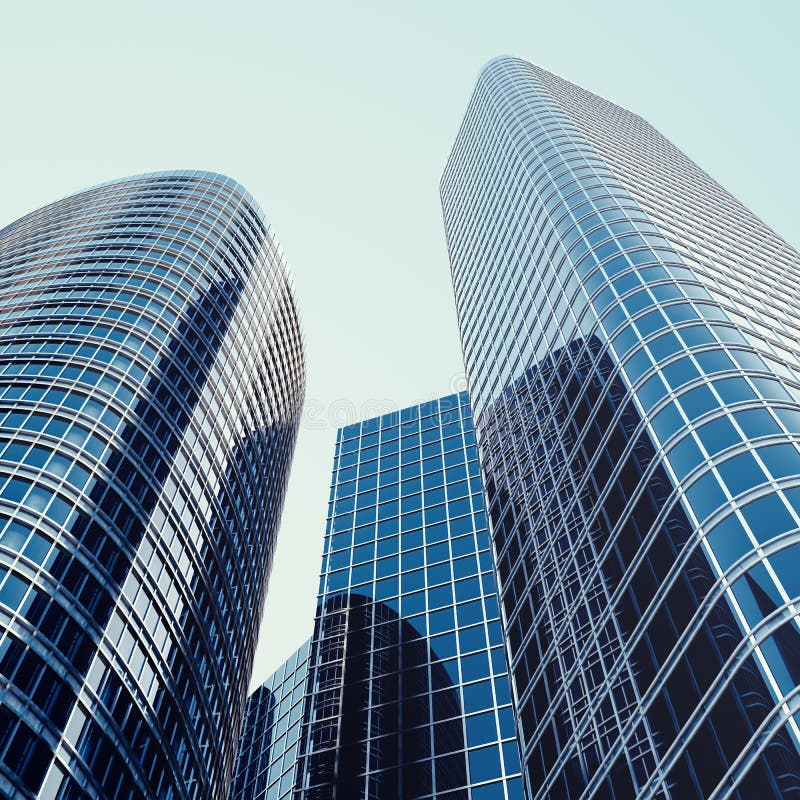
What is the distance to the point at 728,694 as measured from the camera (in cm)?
2744

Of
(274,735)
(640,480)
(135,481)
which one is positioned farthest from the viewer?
(274,735)

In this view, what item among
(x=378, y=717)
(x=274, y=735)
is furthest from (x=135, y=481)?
(x=274, y=735)

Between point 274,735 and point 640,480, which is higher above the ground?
point 274,735

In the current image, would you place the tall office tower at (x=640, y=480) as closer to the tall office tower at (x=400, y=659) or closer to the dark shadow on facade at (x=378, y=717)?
the tall office tower at (x=400, y=659)

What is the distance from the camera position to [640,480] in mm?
36938

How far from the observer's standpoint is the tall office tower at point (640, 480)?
2825cm

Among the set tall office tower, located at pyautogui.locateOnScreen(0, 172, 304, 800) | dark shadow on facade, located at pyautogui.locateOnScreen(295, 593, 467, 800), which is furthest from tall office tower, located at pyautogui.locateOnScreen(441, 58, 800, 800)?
tall office tower, located at pyautogui.locateOnScreen(0, 172, 304, 800)

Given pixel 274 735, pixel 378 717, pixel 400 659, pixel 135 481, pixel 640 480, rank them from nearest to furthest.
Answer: pixel 640 480 < pixel 135 481 < pixel 378 717 < pixel 400 659 < pixel 274 735

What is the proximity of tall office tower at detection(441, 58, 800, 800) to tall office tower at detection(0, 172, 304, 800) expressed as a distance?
2004 centimetres

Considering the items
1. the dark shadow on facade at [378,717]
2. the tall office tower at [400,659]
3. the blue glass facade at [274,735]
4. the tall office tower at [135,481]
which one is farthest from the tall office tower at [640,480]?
the blue glass facade at [274,735]

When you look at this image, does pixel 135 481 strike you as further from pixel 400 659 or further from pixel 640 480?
pixel 640 480

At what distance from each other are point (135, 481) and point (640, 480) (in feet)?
104

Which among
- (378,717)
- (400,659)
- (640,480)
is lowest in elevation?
(640,480)

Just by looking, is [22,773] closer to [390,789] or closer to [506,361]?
[390,789]
